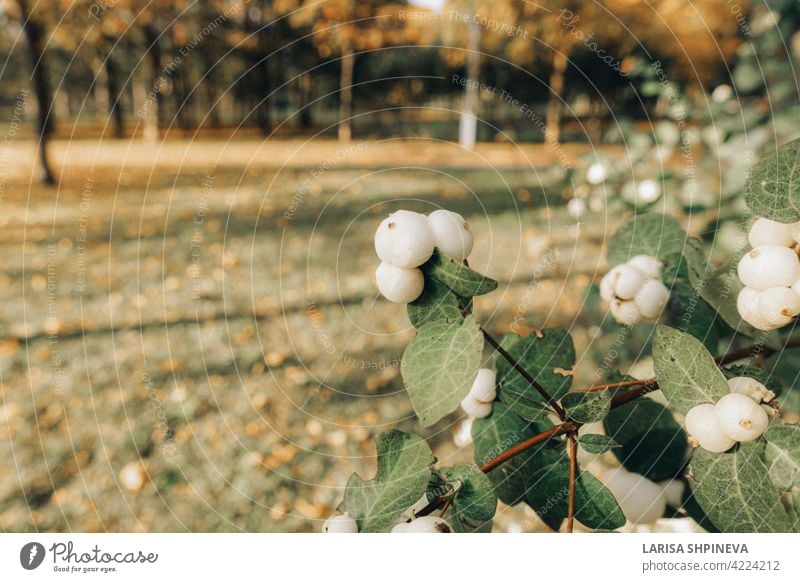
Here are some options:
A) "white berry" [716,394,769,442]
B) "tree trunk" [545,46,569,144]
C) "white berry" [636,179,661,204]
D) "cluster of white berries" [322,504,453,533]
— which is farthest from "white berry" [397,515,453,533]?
"tree trunk" [545,46,569,144]

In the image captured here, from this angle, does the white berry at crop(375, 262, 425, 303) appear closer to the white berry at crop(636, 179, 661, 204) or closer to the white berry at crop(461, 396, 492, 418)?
the white berry at crop(461, 396, 492, 418)

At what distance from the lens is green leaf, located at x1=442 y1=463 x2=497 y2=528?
49 cm

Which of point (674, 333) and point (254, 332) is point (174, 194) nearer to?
point (254, 332)

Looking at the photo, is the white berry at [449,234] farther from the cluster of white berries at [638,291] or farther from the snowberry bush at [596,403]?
the cluster of white berries at [638,291]

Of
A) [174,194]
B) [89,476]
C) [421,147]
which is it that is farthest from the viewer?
[421,147]

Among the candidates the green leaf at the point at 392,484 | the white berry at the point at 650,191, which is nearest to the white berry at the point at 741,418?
the green leaf at the point at 392,484

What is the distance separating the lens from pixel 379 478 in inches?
19.3

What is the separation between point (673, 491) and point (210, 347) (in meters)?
2.27

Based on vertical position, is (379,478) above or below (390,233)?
below

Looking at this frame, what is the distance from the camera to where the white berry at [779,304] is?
1.49ft

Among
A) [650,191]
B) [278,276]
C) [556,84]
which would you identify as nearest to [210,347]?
[278,276]
